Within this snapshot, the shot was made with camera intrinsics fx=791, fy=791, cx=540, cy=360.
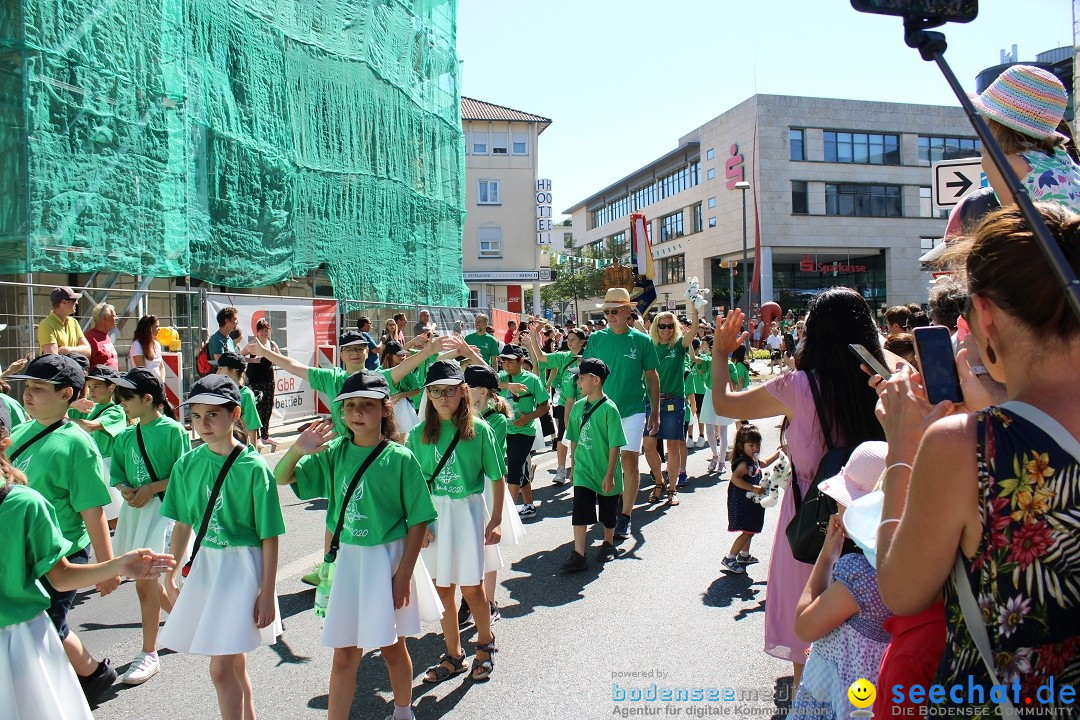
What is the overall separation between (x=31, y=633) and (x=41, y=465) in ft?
4.62

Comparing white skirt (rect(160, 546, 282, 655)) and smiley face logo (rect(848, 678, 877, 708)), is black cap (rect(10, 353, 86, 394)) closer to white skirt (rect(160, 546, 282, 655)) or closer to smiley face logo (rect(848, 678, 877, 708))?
white skirt (rect(160, 546, 282, 655))

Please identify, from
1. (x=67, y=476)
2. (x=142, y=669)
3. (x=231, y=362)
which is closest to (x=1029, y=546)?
(x=67, y=476)

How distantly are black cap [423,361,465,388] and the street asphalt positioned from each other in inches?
63.8

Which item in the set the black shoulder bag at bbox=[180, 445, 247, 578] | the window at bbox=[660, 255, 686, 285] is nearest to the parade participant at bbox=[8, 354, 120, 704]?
the black shoulder bag at bbox=[180, 445, 247, 578]

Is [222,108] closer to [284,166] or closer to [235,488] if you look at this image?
[284,166]

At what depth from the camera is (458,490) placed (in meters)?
4.80

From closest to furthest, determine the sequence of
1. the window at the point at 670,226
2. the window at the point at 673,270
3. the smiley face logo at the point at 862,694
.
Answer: the smiley face logo at the point at 862,694
the window at the point at 670,226
the window at the point at 673,270

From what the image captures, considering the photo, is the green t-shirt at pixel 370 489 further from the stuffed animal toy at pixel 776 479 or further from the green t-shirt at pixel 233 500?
the stuffed animal toy at pixel 776 479

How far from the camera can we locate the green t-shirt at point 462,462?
15.8ft

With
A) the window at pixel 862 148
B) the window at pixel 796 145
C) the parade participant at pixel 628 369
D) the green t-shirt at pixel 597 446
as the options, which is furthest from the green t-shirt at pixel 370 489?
the window at pixel 862 148

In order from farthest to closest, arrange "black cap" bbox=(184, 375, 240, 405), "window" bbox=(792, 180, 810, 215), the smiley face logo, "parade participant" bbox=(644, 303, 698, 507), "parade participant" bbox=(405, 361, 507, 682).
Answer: "window" bbox=(792, 180, 810, 215)
"parade participant" bbox=(644, 303, 698, 507)
"parade participant" bbox=(405, 361, 507, 682)
"black cap" bbox=(184, 375, 240, 405)
the smiley face logo

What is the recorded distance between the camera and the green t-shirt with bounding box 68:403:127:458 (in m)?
5.88

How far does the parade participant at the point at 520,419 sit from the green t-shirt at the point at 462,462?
2.86 m

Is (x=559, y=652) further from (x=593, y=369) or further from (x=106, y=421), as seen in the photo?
(x=106, y=421)
